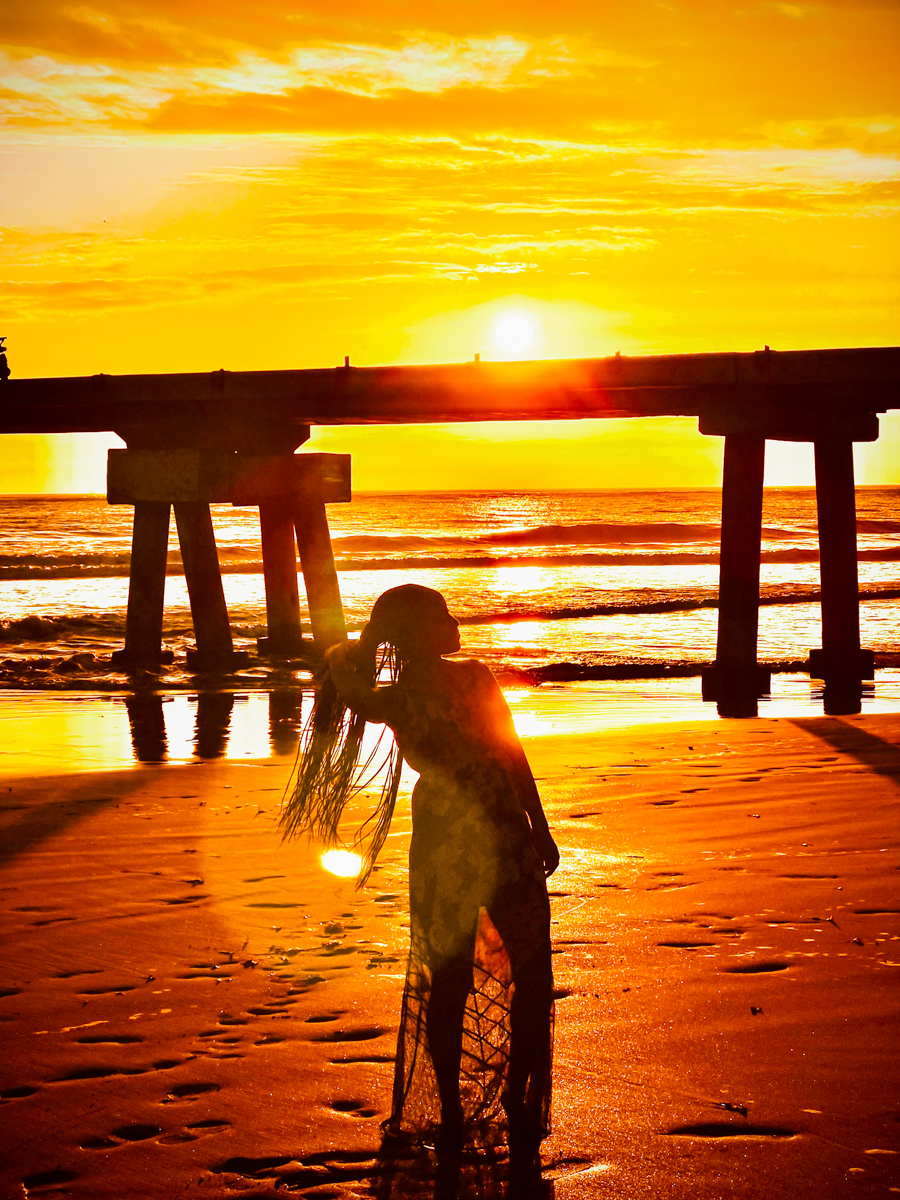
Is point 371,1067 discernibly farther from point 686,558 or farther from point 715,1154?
point 686,558

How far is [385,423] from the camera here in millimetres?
15773

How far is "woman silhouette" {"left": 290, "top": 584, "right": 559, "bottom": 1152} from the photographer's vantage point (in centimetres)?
342

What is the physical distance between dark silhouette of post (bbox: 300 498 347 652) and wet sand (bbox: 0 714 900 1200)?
8335mm

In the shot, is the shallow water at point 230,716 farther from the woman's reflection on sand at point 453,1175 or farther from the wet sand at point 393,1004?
the woman's reflection on sand at point 453,1175

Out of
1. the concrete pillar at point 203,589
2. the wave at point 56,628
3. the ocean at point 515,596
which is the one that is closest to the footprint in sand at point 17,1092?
the ocean at point 515,596

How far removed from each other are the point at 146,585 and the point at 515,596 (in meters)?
16.0

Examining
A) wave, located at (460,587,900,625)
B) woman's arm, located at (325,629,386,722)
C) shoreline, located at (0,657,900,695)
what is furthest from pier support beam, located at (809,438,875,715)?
woman's arm, located at (325,629,386,722)

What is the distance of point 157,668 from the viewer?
50.1ft

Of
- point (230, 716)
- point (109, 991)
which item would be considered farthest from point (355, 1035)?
point (230, 716)

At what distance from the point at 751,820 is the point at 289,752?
14.3 feet

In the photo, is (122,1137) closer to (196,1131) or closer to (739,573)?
(196,1131)

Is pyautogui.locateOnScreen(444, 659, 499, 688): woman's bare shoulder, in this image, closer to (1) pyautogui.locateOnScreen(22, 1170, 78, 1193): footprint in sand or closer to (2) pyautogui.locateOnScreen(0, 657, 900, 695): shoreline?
(1) pyautogui.locateOnScreen(22, 1170, 78, 1193): footprint in sand

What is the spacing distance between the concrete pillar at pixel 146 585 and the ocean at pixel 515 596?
40 cm

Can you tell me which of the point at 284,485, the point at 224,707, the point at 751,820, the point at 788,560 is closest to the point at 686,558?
the point at 788,560
